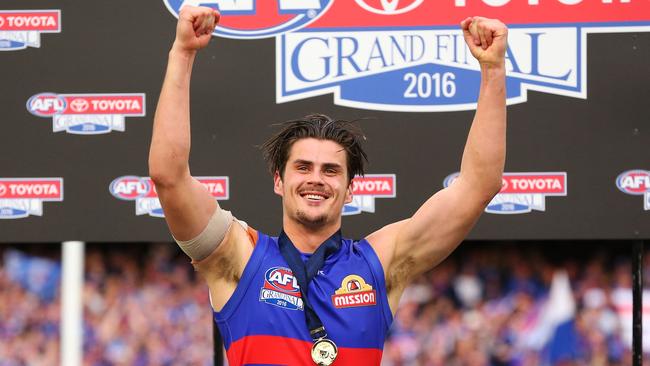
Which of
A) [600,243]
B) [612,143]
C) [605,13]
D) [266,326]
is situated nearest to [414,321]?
[600,243]

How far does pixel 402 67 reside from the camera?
404cm

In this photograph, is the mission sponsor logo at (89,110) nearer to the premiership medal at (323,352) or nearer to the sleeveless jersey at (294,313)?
the sleeveless jersey at (294,313)

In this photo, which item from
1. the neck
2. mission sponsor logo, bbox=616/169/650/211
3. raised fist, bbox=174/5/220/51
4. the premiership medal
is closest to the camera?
raised fist, bbox=174/5/220/51

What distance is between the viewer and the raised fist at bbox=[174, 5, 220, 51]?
230cm

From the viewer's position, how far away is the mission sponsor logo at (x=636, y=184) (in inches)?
156

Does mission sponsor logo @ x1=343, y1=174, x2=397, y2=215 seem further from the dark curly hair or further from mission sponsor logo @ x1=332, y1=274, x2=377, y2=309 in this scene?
mission sponsor logo @ x1=332, y1=274, x2=377, y2=309

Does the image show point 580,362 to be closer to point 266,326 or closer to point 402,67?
point 402,67

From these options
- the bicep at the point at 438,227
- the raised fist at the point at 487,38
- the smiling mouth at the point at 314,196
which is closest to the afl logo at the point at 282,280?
the smiling mouth at the point at 314,196

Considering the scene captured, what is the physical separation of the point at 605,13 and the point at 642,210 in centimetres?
86

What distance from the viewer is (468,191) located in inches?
101

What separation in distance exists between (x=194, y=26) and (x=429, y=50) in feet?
6.21

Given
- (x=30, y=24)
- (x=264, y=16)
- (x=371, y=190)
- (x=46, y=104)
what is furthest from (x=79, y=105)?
(x=371, y=190)

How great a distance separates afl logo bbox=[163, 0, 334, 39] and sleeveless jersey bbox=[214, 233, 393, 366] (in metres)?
1.69

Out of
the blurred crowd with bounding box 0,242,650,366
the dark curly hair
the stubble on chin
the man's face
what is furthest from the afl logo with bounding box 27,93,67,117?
the stubble on chin
